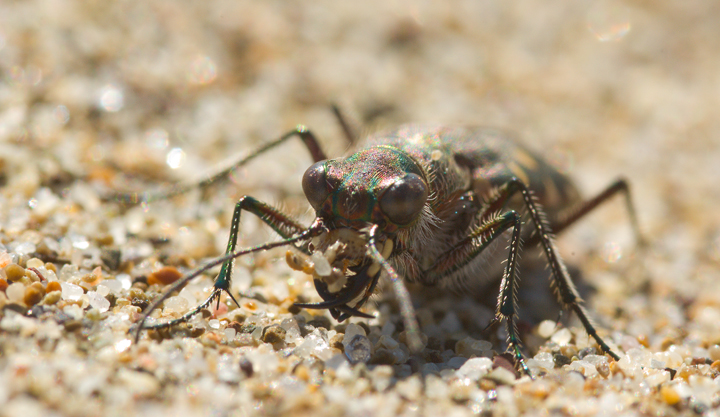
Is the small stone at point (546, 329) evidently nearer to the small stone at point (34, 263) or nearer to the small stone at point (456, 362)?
the small stone at point (456, 362)

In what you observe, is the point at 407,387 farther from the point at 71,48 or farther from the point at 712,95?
the point at 712,95

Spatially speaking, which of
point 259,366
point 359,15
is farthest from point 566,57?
point 259,366

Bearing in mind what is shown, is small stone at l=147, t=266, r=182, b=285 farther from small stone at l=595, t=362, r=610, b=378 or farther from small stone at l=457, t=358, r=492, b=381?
small stone at l=595, t=362, r=610, b=378

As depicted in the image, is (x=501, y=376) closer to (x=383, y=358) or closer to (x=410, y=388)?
(x=410, y=388)

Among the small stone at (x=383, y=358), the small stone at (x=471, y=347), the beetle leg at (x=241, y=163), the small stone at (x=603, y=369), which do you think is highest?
the beetle leg at (x=241, y=163)

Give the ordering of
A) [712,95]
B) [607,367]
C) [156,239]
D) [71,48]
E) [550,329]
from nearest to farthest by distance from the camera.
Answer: [607,367] → [550,329] → [156,239] → [71,48] → [712,95]

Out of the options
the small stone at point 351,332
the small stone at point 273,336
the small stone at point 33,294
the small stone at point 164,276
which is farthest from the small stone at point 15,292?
the small stone at point 351,332
